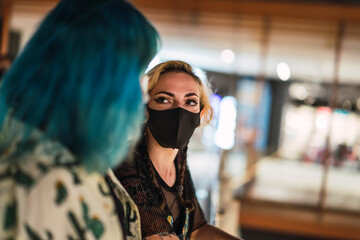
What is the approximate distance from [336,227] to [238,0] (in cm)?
312

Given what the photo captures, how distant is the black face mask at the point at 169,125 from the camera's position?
113 cm

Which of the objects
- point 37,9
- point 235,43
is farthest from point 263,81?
point 37,9

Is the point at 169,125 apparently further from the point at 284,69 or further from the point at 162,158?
the point at 284,69

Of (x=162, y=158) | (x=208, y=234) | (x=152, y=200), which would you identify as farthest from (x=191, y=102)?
(x=208, y=234)

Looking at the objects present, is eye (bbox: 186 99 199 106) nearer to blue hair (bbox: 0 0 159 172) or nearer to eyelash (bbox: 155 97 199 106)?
eyelash (bbox: 155 97 199 106)

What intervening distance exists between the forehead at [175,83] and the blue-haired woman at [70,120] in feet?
1.25

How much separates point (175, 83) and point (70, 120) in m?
0.49

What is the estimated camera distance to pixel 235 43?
597cm

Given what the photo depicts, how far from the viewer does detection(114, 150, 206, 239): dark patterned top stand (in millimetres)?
972

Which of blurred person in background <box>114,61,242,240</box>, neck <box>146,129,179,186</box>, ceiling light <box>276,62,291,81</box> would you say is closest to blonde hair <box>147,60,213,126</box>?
blurred person in background <box>114,61,242,240</box>

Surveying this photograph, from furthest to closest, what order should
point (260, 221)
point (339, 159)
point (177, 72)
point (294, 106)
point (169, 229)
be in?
point (294, 106)
point (339, 159)
point (260, 221)
point (177, 72)
point (169, 229)

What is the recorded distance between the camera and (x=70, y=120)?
0.67 meters

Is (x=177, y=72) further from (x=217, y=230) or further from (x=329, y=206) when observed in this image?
(x=329, y=206)

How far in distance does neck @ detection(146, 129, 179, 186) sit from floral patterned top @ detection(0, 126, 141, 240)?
18.9 inches
